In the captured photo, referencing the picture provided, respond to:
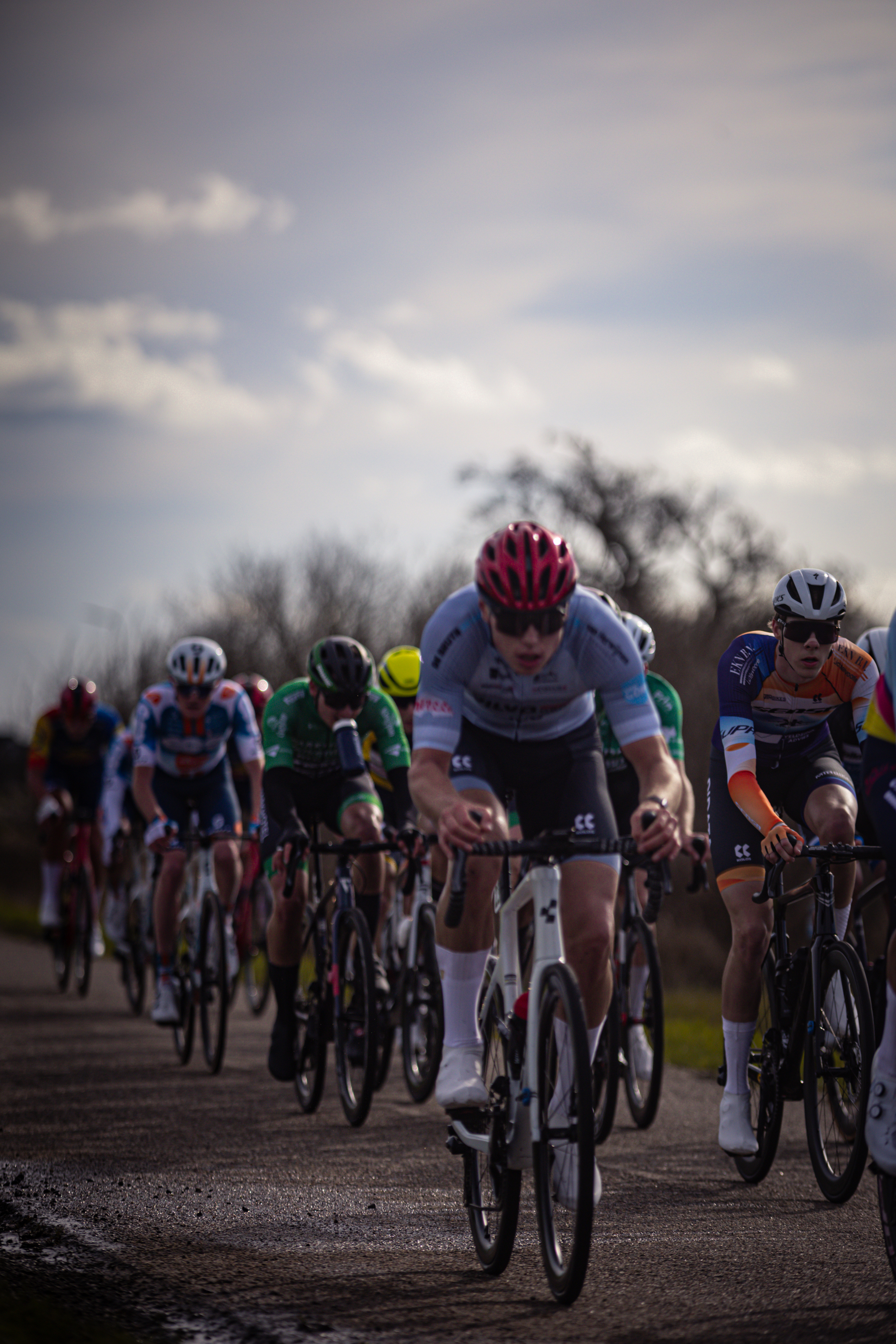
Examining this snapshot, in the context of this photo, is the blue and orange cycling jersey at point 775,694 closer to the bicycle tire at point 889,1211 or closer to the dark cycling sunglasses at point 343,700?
the bicycle tire at point 889,1211

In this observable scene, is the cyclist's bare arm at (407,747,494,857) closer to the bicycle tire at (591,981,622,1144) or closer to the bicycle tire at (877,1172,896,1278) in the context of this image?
the bicycle tire at (877,1172,896,1278)

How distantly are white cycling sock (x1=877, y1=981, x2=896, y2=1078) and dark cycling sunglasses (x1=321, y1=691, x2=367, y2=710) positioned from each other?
401cm

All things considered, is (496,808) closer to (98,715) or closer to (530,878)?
(530,878)

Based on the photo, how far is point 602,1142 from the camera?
6.70 m

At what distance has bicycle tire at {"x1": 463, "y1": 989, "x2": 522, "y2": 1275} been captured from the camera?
4.34 meters

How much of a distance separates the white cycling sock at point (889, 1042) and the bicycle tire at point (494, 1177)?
1113mm

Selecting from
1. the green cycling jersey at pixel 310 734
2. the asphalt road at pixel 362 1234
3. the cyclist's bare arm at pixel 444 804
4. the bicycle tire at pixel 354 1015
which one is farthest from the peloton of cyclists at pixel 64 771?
the cyclist's bare arm at pixel 444 804

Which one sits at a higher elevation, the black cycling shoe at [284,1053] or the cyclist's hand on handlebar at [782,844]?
the cyclist's hand on handlebar at [782,844]

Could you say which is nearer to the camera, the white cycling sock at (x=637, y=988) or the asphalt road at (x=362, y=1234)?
the asphalt road at (x=362, y=1234)

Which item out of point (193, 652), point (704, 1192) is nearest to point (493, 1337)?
point (704, 1192)

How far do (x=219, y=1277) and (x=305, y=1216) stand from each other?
85 cm

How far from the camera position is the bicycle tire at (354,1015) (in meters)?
6.96

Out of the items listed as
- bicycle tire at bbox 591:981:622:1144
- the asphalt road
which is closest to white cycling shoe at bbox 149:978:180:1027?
the asphalt road

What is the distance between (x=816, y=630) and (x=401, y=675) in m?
3.94
